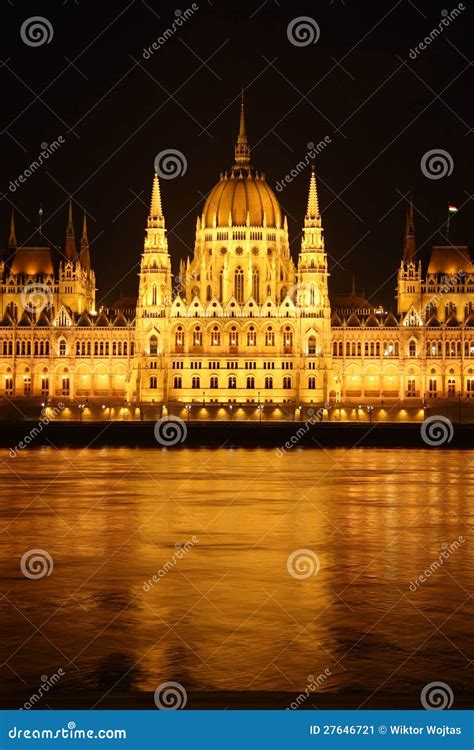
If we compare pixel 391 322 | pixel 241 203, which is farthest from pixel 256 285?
pixel 391 322

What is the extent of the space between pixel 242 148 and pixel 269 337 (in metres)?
25.7

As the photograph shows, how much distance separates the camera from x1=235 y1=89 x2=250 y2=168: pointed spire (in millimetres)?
141988

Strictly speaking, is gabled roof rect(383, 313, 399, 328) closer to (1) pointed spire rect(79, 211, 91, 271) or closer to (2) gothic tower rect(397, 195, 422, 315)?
(2) gothic tower rect(397, 195, 422, 315)

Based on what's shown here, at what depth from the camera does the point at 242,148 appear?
467 feet

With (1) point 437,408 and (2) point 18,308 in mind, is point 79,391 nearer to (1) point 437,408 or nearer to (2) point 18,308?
(2) point 18,308

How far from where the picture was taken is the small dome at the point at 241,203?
13662 cm

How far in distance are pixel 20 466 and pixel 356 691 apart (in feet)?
157

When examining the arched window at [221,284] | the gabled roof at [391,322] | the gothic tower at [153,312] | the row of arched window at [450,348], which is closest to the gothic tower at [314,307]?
the gabled roof at [391,322]

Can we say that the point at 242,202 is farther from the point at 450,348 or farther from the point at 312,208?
the point at 450,348

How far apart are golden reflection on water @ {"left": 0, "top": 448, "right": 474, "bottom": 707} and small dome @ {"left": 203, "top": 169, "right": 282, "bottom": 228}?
84.3 m

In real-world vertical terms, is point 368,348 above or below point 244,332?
below

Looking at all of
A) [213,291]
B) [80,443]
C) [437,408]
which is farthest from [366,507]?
[213,291]

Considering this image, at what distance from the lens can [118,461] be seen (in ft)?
234

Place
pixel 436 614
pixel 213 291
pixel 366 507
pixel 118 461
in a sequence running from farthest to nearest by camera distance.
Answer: pixel 213 291 → pixel 118 461 → pixel 366 507 → pixel 436 614
